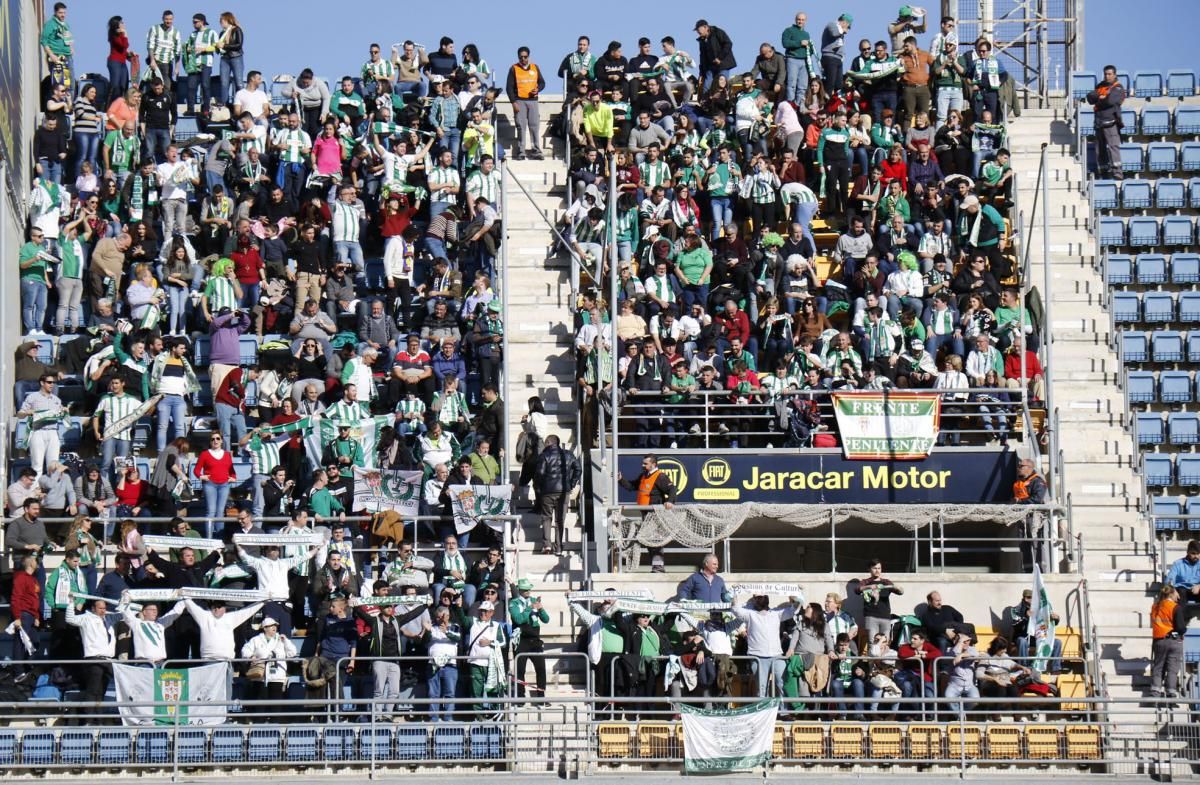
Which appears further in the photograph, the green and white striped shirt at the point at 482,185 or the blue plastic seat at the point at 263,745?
the green and white striped shirt at the point at 482,185

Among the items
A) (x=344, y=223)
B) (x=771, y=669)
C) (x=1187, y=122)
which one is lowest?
(x=771, y=669)

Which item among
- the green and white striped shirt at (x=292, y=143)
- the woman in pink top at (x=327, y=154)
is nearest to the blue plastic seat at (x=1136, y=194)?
the woman in pink top at (x=327, y=154)

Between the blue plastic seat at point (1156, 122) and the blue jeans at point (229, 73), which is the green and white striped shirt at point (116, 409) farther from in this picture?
the blue plastic seat at point (1156, 122)

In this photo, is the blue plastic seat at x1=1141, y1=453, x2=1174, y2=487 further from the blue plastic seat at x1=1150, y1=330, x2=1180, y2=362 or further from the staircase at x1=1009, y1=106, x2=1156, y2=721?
the blue plastic seat at x1=1150, y1=330, x2=1180, y2=362

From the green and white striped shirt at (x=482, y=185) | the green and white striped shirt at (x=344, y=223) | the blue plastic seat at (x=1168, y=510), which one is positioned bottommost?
the blue plastic seat at (x=1168, y=510)

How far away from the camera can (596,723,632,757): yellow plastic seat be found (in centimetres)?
2472

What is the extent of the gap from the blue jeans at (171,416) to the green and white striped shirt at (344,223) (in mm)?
3495

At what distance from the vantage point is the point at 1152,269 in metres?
33.5

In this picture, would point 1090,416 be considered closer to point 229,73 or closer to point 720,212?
point 720,212

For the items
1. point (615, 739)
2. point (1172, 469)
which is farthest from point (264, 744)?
point (1172, 469)

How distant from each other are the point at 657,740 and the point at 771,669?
1.75 metres

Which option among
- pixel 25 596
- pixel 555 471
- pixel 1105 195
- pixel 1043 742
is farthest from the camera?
pixel 1105 195

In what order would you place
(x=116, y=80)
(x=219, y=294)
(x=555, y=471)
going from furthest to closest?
(x=116, y=80)
(x=219, y=294)
(x=555, y=471)

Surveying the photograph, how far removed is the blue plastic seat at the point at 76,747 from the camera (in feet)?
79.8
